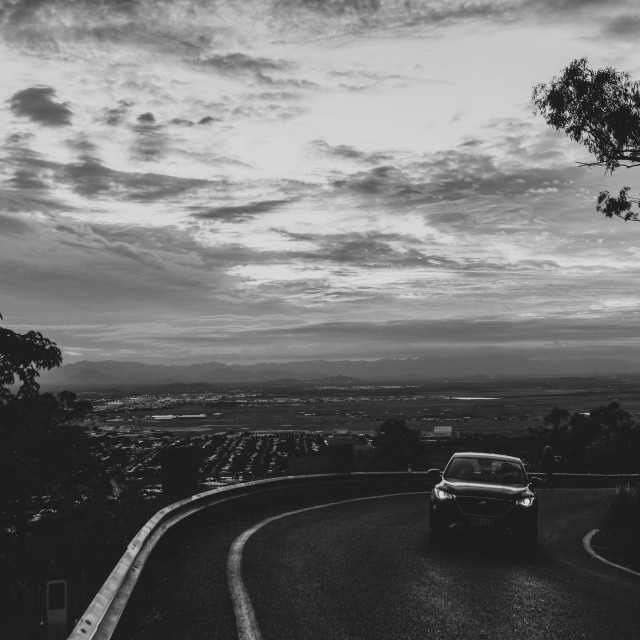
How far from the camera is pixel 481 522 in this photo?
34.6ft

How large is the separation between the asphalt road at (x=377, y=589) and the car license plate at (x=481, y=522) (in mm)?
469

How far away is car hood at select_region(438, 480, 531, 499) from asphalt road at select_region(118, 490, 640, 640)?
0.91 m

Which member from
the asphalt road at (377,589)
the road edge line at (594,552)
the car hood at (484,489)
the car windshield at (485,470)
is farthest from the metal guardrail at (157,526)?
the road edge line at (594,552)

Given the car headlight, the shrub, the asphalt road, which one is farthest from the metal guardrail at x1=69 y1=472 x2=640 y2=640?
the shrub

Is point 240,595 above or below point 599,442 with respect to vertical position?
above

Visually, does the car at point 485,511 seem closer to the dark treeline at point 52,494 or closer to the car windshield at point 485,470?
the car windshield at point 485,470

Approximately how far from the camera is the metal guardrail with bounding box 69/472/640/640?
16.1ft

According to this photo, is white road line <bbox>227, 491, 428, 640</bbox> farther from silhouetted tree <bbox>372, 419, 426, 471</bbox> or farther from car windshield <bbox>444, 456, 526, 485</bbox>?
silhouetted tree <bbox>372, 419, 426, 471</bbox>

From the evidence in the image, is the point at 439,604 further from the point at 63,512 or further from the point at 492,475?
the point at 63,512

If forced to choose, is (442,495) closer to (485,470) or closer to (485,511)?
(485,511)

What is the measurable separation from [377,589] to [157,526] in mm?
Answer: 3353

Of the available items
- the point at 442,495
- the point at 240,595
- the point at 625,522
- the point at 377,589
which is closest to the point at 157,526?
the point at 240,595

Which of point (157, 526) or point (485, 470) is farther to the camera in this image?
point (485, 470)

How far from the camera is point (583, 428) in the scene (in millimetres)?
73375
